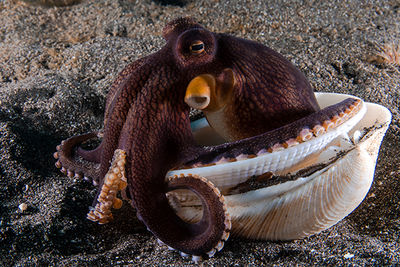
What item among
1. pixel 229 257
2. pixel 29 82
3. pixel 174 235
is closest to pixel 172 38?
pixel 174 235

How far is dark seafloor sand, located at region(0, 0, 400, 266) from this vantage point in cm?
188

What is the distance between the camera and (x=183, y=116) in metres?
1.85

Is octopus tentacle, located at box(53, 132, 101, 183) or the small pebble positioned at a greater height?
octopus tentacle, located at box(53, 132, 101, 183)

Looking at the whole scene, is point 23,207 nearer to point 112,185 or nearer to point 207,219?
point 112,185

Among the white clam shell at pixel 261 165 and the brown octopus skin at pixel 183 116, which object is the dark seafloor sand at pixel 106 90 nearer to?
the brown octopus skin at pixel 183 116

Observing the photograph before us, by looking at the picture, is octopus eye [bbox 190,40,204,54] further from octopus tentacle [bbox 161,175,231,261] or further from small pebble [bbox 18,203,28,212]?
small pebble [bbox 18,203,28,212]

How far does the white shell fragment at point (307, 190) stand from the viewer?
180 centimetres

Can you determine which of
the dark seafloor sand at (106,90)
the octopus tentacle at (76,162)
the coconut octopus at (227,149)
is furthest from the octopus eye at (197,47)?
the dark seafloor sand at (106,90)

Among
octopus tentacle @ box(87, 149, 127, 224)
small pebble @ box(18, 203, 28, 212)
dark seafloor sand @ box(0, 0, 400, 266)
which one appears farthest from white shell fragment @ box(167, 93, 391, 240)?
small pebble @ box(18, 203, 28, 212)

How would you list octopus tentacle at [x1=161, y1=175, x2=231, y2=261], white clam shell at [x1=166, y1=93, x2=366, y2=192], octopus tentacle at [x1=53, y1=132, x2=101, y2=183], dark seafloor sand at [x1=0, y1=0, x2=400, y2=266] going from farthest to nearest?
octopus tentacle at [x1=53, y1=132, x2=101, y2=183] → dark seafloor sand at [x1=0, y1=0, x2=400, y2=266] → white clam shell at [x1=166, y1=93, x2=366, y2=192] → octopus tentacle at [x1=161, y1=175, x2=231, y2=261]

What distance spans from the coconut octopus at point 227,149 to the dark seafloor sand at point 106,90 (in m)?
0.22

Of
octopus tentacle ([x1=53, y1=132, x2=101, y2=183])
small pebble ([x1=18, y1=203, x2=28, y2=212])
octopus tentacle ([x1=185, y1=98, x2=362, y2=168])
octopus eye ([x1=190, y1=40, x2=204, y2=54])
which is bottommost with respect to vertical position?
small pebble ([x1=18, y1=203, x2=28, y2=212])

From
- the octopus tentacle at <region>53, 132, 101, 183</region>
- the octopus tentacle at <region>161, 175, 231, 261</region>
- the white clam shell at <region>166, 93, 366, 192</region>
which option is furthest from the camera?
the octopus tentacle at <region>53, 132, 101, 183</region>

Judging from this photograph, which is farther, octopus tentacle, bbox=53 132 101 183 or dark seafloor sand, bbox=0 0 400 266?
octopus tentacle, bbox=53 132 101 183
